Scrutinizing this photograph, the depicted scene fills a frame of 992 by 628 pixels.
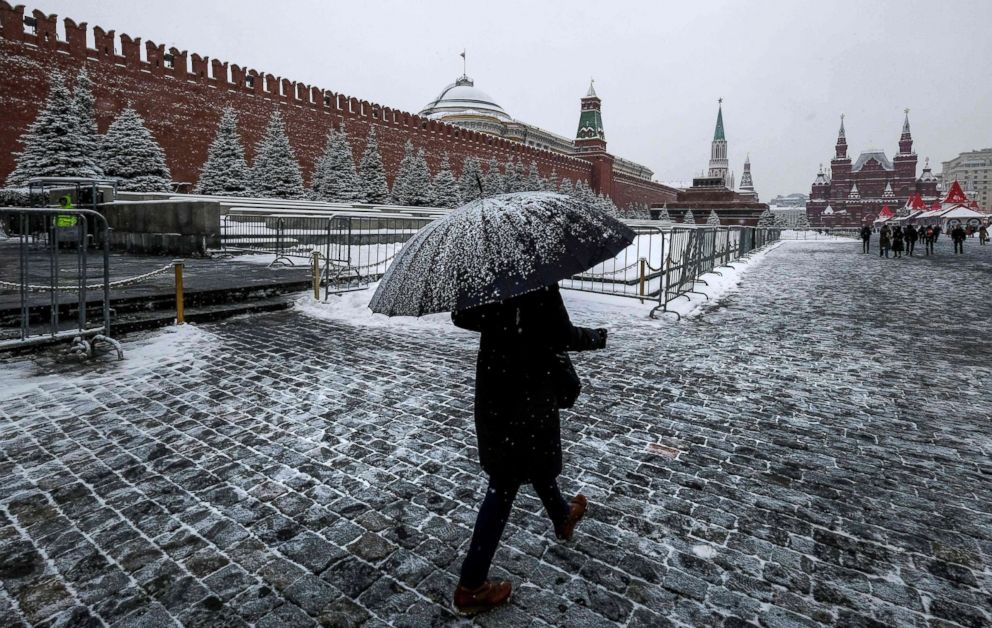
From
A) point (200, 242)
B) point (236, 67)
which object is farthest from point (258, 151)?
point (200, 242)

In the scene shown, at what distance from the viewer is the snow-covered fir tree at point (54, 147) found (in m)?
20.7

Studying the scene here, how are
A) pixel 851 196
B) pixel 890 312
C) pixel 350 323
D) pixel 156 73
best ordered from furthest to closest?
1. pixel 851 196
2. pixel 156 73
3. pixel 890 312
4. pixel 350 323

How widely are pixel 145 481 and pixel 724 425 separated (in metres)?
3.67

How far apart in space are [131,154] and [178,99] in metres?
5.50

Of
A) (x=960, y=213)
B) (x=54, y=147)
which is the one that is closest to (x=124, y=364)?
(x=54, y=147)

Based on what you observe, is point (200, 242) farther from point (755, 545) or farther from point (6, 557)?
point (755, 545)

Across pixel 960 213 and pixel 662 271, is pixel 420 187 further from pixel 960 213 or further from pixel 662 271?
pixel 960 213

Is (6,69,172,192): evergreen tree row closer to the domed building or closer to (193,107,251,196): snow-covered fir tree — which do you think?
(193,107,251,196): snow-covered fir tree

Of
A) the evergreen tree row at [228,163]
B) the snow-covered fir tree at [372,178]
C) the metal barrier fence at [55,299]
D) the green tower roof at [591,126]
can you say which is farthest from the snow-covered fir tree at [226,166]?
the green tower roof at [591,126]

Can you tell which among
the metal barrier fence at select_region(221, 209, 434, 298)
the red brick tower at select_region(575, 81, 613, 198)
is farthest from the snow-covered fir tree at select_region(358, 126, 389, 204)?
the red brick tower at select_region(575, 81, 613, 198)

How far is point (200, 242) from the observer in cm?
1345

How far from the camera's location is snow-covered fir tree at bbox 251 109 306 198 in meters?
28.3

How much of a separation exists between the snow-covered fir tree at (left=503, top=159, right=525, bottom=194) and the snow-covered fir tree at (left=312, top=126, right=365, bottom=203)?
1287cm

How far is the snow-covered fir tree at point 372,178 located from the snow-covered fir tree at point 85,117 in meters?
13.1
